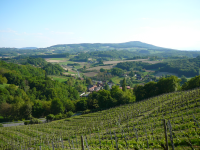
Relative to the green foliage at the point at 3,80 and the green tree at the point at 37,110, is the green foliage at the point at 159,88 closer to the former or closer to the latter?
the green tree at the point at 37,110

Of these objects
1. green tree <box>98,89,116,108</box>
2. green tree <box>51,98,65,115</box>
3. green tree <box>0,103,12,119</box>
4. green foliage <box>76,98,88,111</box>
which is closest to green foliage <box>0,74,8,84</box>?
green tree <box>0,103,12,119</box>

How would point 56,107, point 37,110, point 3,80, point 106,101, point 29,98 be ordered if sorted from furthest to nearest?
point 3,80 → point 29,98 → point 37,110 → point 56,107 → point 106,101

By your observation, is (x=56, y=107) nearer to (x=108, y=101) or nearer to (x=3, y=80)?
(x=108, y=101)

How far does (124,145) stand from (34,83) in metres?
73.8

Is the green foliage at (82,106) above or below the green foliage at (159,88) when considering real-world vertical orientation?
below

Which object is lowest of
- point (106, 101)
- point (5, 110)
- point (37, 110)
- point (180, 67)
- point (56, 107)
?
point (37, 110)

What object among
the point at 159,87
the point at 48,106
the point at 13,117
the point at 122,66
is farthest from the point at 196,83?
the point at 122,66

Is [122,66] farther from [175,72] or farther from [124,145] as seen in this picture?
[124,145]

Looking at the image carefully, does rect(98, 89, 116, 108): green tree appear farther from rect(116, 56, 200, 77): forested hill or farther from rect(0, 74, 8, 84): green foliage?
rect(116, 56, 200, 77): forested hill

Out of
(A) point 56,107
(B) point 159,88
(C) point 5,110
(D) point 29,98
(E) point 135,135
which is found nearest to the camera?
(E) point 135,135

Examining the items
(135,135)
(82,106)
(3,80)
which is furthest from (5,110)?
(135,135)

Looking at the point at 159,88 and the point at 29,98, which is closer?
the point at 159,88

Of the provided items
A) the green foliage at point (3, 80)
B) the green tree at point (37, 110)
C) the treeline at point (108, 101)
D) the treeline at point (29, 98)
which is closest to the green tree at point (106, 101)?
the treeline at point (108, 101)

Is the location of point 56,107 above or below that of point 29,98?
below
